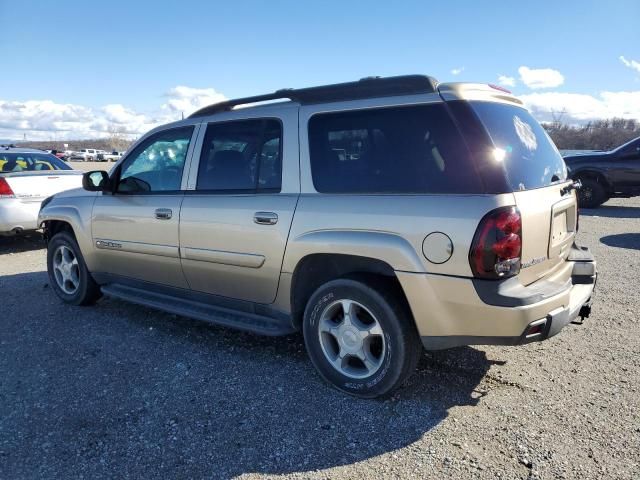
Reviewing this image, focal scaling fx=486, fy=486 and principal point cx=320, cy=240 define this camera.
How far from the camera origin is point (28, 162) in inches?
345

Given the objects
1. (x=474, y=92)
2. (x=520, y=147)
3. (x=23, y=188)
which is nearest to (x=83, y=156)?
(x=23, y=188)

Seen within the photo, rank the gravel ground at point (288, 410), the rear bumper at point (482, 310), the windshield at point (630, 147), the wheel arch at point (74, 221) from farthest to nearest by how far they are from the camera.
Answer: the windshield at point (630, 147), the wheel arch at point (74, 221), the rear bumper at point (482, 310), the gravel ground at point (288, 410)

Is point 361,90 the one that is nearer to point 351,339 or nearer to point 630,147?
point 351,339

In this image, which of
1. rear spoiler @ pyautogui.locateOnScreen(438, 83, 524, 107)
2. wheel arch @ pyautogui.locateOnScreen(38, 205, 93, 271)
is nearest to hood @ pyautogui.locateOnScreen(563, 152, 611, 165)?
rear spoiler @ pyautogui.locateOnScreen(438, 83, 524, 107)

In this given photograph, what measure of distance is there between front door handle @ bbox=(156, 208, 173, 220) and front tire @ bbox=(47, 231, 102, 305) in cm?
139

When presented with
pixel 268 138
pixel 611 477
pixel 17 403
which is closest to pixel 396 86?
pixel 268 138

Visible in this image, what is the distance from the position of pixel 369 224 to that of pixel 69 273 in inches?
149

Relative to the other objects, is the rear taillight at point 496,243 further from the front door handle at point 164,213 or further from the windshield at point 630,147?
the windshield at point 630,147

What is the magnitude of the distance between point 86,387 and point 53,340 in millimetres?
1119

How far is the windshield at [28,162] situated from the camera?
8461 mm

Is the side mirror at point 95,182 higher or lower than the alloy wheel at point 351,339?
higher

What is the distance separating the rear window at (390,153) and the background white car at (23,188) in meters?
6.21

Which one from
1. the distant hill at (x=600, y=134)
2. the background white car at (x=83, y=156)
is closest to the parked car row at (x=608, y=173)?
the distant hill at (x=600, y=134)

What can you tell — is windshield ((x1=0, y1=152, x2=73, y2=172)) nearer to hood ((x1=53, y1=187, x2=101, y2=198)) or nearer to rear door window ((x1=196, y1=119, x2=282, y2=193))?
hood ((x1=53, y1=187, x2=101, y2=198))
